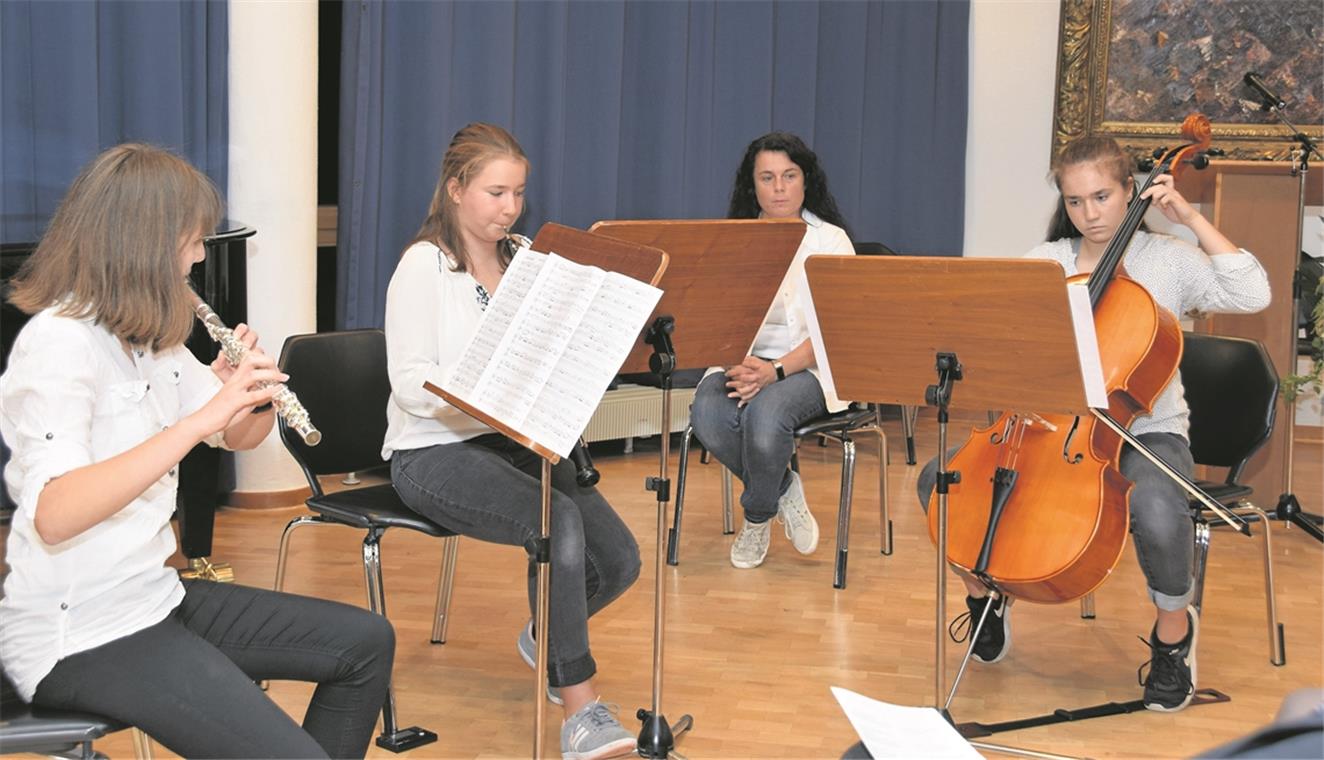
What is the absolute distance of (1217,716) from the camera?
272 cm

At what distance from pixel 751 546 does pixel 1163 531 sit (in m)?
1.24

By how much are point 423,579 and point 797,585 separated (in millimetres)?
939

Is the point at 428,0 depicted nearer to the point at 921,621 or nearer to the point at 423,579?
the point at 423,579

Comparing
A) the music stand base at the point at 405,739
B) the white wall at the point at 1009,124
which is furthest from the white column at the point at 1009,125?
the music stand base at the point at 405,739

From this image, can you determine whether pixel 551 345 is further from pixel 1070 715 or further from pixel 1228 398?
pixel 1228 398

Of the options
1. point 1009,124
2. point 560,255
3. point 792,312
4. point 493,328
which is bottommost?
point 792,312

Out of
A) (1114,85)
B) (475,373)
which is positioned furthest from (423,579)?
(1114,85)

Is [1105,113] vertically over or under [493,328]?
over

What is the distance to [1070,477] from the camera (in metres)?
2.56

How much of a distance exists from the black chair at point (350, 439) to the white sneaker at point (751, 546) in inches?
38.4

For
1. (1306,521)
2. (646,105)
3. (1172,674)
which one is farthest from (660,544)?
(646,105)

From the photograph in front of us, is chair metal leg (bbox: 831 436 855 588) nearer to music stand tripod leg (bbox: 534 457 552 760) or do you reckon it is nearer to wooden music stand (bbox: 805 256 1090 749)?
wooden music stand (bbox: 805 256 1090 749)

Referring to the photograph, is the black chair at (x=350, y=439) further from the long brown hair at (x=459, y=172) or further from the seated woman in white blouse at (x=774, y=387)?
the seated woman in white blouse at (x=774, y=387)

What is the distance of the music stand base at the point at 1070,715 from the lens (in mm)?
2605
